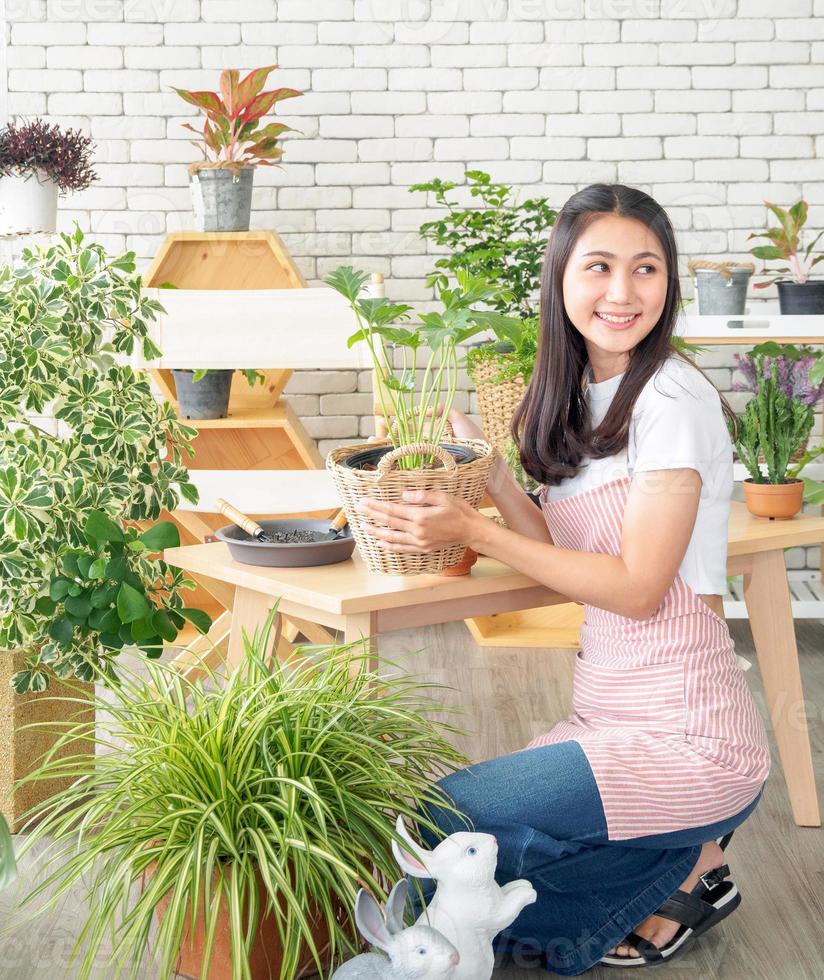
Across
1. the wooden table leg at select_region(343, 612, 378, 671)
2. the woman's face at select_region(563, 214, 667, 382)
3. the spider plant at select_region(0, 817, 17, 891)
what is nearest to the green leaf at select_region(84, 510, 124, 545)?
the wooden table leg at select_region(343, 612, 378, 671)

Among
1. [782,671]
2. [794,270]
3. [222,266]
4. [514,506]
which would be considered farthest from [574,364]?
[222,266]

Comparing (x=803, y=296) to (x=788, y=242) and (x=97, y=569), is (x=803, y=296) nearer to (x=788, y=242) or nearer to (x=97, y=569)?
(x=788, y=242)

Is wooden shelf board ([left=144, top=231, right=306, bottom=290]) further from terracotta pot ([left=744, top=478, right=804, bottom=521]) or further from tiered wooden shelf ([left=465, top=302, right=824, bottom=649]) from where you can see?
terracotta pot ([left=744, top=478, right=804, bottom=521])

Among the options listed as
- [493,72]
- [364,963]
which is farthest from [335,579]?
[493,72]

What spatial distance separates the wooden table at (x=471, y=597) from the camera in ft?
5.26

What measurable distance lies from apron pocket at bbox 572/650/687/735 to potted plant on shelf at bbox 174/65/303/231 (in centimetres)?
218

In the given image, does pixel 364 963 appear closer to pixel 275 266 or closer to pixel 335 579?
pixel 335 579

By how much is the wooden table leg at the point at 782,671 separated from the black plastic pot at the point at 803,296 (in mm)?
1455

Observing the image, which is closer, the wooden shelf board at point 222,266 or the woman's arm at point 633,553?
the woman's arm at point 633,553

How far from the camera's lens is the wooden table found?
160 centimetres

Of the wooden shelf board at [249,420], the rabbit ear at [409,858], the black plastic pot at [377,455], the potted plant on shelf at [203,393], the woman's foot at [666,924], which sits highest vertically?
the potted plant on shelf at [203,393]

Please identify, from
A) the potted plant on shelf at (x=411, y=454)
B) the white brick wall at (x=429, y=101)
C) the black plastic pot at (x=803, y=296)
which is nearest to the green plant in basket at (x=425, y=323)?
the potted plant on shelf at (x=411, y=454)

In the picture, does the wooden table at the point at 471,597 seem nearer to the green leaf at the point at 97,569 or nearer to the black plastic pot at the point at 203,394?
the green leaf at the point at 97,569

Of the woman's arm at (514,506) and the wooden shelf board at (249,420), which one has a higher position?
the wooden shelf board at (249,420)
